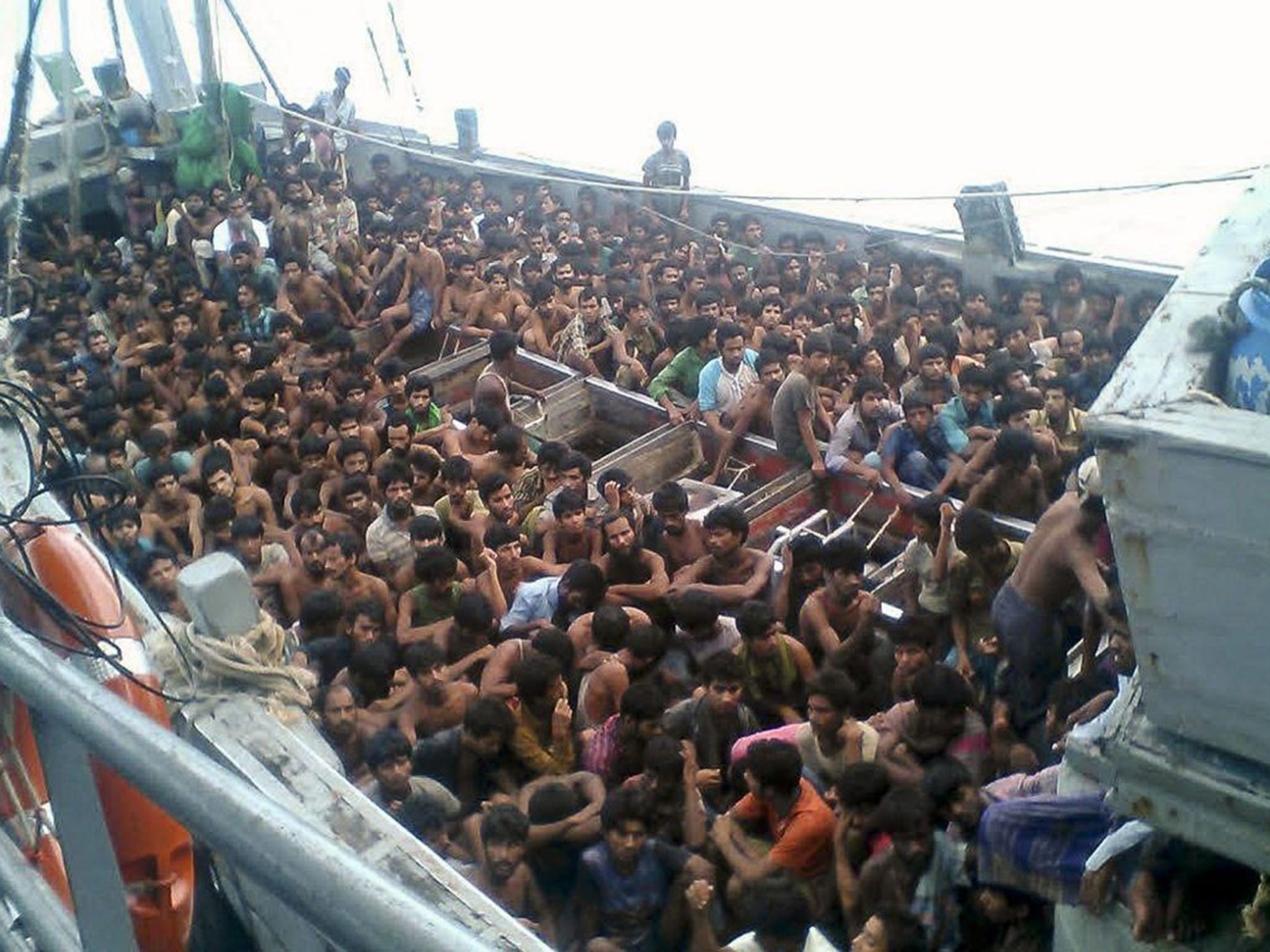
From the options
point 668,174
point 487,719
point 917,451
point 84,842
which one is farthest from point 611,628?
point 668,174

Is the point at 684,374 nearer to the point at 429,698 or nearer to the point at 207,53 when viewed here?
the point at 429,698

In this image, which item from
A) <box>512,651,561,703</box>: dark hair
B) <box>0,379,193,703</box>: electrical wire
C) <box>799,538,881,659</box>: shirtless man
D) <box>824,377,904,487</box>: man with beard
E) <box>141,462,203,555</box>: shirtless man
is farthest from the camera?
<box>141,462,203,555</box>: shirtless man

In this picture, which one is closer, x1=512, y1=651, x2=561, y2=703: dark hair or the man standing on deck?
x1=512, y1=651, x2=561, y2=703: dark hair

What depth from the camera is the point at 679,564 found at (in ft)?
19.7

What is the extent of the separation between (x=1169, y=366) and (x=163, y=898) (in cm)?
240

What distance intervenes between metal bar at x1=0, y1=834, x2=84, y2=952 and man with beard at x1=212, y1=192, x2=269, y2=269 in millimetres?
9860

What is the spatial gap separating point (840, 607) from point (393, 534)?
2.27 metres

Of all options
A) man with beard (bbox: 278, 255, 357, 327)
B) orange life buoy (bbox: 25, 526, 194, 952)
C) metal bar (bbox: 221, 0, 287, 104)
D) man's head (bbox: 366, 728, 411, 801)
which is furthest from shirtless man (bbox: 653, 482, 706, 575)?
metal bar (bbox: 221, 0, 287, 104)

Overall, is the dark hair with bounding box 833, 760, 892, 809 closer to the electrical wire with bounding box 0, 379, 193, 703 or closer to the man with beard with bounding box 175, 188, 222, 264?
the electrical wire with bounding box 0, 379, 193, 703

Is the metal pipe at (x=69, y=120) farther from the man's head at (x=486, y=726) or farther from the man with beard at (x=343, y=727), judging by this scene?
the man's head at (x=486, y=726)

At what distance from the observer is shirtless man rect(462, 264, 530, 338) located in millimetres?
9484

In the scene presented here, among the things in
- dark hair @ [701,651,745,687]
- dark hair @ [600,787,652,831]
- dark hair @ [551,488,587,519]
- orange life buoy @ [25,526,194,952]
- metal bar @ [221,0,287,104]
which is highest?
metal bar @ [221,0,287,104]

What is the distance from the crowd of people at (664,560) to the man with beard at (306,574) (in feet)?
0.07

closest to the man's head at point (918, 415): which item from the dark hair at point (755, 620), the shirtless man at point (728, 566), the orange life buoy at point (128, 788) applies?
the shirtless man at point (728, 566)
